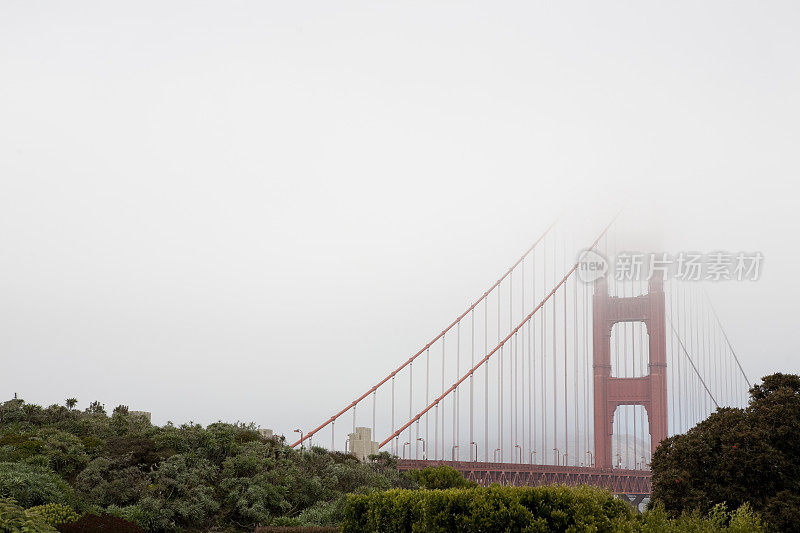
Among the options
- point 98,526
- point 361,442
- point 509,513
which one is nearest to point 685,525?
point 509,513

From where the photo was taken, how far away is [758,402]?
25.4 m

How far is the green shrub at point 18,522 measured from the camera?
1308 centimetres

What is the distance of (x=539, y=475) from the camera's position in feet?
154

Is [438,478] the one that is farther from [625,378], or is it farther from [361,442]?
[625,378]

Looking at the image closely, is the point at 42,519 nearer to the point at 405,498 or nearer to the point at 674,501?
the point at 405,498

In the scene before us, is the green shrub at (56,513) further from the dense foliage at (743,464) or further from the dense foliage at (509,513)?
the dense foliage at (743,464)

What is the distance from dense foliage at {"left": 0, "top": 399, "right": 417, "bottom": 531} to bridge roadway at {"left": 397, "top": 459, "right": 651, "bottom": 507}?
6.94 meters

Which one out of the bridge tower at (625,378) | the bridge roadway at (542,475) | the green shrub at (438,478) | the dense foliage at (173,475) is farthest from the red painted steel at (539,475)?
the bridge tower at (625,378)

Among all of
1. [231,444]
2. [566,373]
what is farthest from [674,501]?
[566,373]

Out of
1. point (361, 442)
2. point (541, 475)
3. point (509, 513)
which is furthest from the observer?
point (541, 475)

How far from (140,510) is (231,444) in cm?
446

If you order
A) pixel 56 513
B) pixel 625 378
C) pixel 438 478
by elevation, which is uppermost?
pixel 625 378

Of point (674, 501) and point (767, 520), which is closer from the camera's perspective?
point (767, 520)

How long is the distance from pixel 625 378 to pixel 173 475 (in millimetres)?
56875
